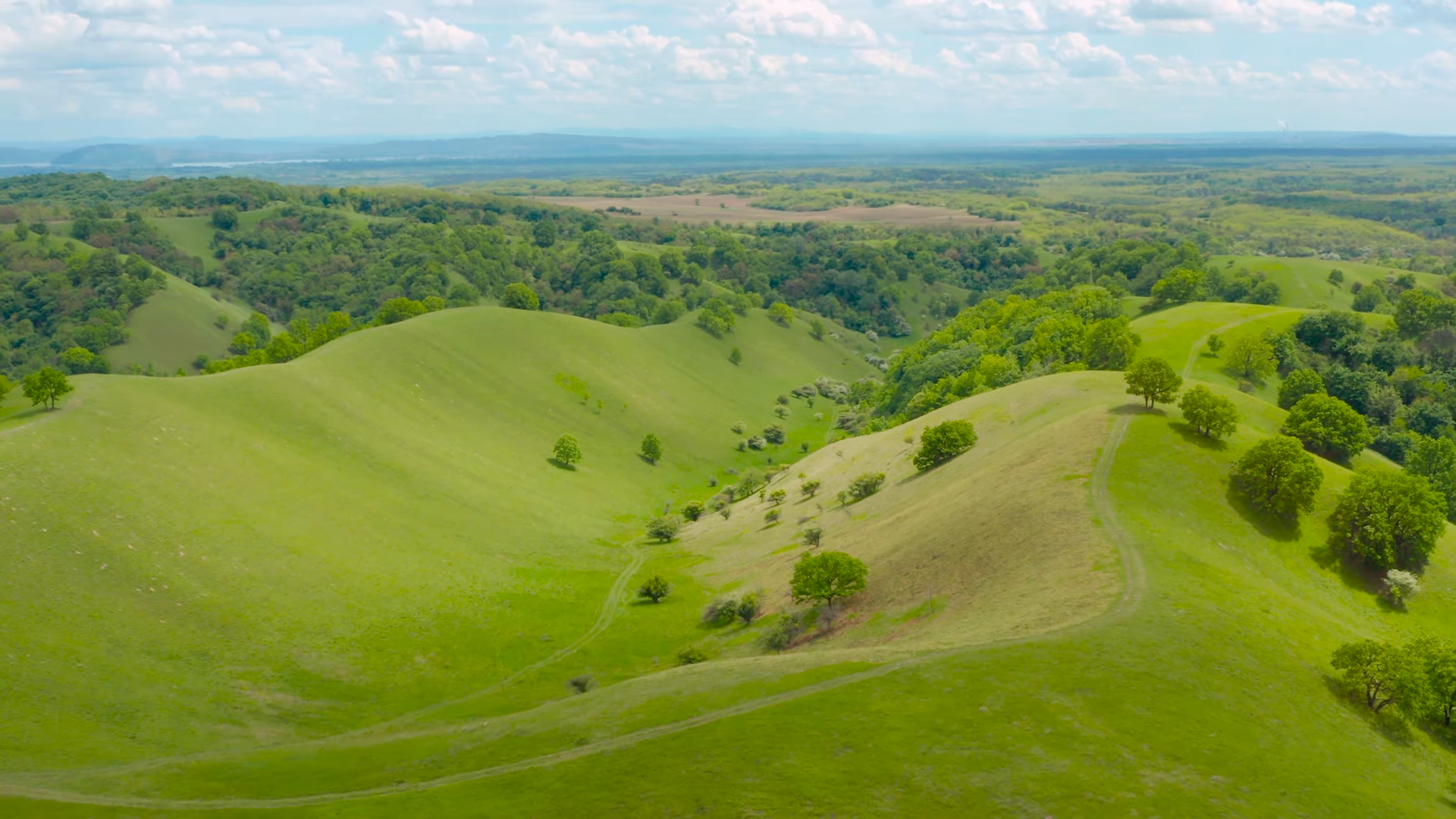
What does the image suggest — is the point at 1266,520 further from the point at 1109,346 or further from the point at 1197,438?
the point at 1109,346

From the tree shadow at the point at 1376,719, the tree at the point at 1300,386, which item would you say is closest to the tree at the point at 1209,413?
the tree shadow at the point at 1376,719

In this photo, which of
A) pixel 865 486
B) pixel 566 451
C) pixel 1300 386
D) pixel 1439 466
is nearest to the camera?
pixel 1439 466

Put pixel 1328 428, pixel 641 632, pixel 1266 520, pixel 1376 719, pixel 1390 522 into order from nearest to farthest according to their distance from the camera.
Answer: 1. pixel 1376 719
2. pixel 1390 522
3. pixel 1266 520
4. pixel 641 632
5. pixel 1328 428

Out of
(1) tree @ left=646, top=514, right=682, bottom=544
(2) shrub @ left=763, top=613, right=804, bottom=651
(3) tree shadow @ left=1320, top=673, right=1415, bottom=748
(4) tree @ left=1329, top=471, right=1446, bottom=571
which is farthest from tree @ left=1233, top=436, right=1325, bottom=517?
(1) tree @ left=646, top=514, right=682, bottom=544

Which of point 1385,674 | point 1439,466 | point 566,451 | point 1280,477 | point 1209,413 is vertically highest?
point 1209,413

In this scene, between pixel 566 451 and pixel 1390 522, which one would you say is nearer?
pixel 1390 522

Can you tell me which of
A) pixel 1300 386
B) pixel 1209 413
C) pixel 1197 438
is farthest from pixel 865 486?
pixel 1300 386

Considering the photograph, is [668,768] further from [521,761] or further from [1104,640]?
[1104,640]

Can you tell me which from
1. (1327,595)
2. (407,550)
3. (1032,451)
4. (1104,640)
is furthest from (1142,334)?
(407,550)
